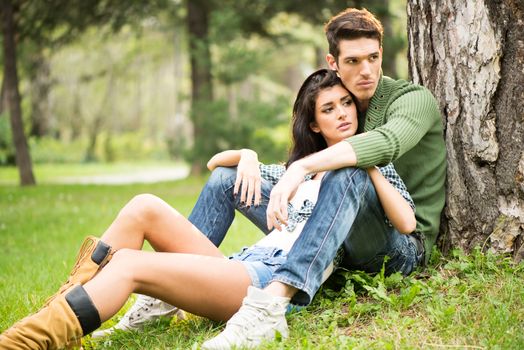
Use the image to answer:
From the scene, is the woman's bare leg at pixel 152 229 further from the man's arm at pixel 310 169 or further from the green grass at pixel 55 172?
the green grass at pixel 55 172

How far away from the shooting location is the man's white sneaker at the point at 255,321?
2.92 metres

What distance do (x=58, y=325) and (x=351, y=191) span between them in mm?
1466

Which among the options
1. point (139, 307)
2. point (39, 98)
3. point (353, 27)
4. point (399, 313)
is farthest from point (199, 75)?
point (39, 98)

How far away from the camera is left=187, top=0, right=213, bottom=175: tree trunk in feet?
47.0

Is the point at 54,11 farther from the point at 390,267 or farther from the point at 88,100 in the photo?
the point at 88,100

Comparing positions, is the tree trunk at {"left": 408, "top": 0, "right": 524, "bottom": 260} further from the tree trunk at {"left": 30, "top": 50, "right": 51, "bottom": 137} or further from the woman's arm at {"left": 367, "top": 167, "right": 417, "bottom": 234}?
the tree trunk at {"left": 30, "top": 50, "right": 51, "bottom": 137}

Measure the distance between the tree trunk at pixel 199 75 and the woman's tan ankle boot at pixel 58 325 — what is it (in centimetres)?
1140

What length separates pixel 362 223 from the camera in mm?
3246

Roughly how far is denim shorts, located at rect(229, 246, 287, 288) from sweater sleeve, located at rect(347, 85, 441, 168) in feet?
2.23

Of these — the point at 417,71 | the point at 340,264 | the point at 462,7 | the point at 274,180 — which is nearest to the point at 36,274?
the point at 274,180

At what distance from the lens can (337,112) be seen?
3.73m

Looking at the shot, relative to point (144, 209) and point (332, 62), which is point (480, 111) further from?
point (144, 209)

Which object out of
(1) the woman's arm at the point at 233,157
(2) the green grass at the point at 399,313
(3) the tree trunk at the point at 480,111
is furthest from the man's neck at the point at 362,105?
(2) the green grass at the point at 399,313

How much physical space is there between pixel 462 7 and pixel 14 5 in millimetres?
12388
